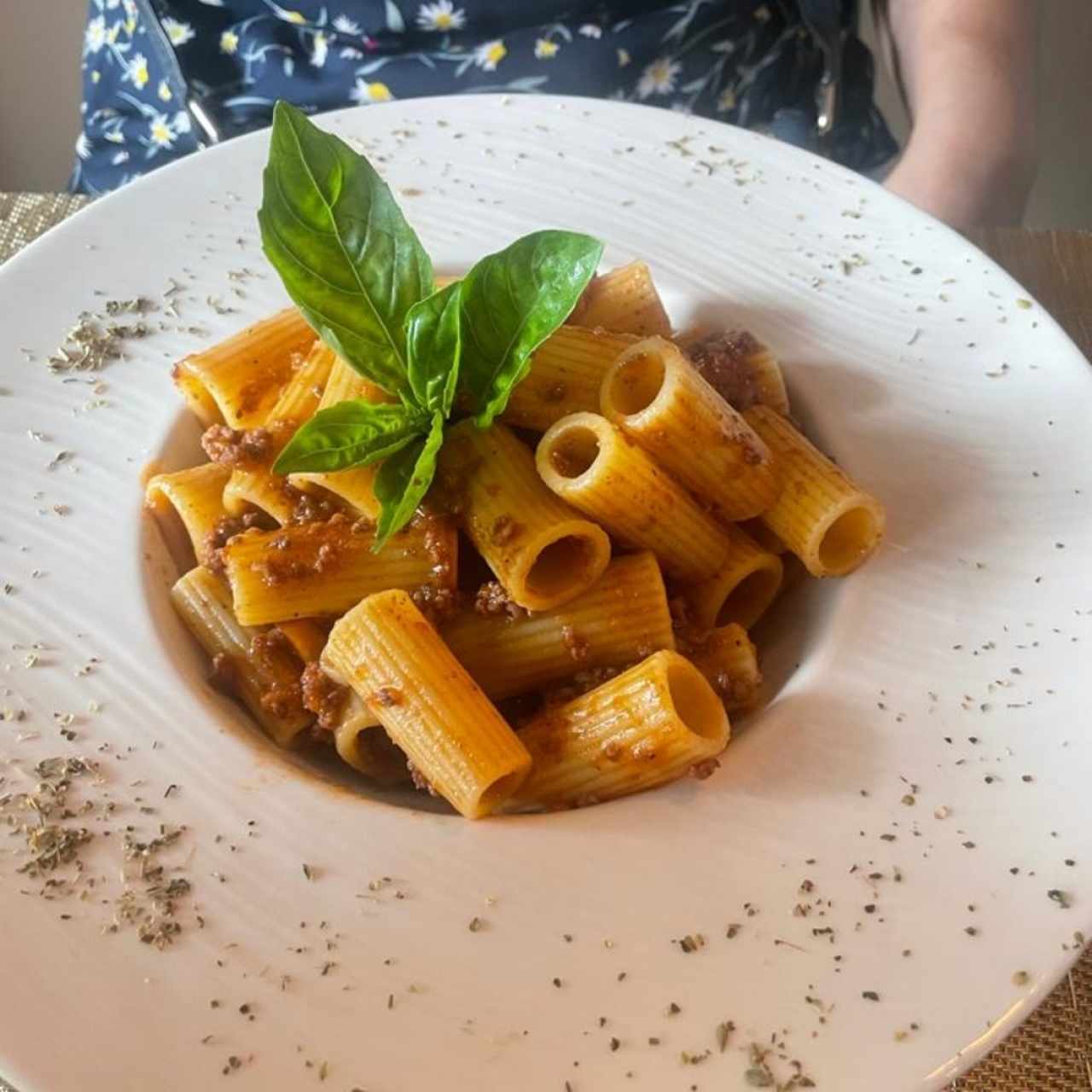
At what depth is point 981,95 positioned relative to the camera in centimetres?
216

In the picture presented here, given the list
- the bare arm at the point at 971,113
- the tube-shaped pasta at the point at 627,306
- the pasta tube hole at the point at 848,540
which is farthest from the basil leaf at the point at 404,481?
the bare arm at the point at 971,113

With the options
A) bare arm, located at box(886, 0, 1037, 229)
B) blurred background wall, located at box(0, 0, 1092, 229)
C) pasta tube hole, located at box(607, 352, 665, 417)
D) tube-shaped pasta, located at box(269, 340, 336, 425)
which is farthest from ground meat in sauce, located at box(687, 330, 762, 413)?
blurred background wall, located at box(0, 0, 1092, 229)

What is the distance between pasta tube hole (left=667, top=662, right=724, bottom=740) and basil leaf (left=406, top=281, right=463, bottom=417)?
359mm

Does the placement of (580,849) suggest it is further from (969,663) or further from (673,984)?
(969,663)

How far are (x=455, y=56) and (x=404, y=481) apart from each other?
1.19 m

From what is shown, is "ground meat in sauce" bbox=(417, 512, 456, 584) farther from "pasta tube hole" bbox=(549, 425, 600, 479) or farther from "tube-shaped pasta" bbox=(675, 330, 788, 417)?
"tube-shaped pasta" bbox=(675, 330, 788, 417)

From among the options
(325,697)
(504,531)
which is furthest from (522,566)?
(325,697)

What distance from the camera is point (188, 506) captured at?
1406 mm

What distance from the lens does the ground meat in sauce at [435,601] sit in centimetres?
130

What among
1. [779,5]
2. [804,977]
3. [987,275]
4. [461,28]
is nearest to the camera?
[804,977]

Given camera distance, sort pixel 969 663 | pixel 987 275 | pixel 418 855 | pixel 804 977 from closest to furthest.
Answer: pixel 804 977 < pixel 418 855 < pixel 969 663 < pixel 987 275

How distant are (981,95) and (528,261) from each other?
51.7 inches

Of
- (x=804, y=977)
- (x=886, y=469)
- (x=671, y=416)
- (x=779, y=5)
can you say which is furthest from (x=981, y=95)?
(x=804, y=977)

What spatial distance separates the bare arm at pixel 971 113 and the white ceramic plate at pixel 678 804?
0.54 metres
